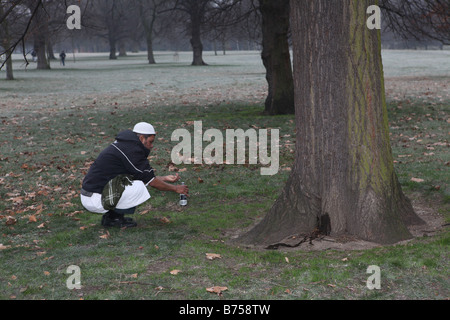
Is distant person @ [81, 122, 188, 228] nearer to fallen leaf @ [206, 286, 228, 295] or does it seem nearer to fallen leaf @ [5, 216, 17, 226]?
fallen leaf @ [5, 216, 17, 226]

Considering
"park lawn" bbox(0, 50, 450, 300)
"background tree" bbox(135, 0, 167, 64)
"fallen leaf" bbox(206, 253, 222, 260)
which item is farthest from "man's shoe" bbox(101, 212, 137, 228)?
"background tree" bbox(135, 0, 167, 64)

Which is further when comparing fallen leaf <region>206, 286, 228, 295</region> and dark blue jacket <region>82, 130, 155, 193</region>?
→ dark blue jacket <region>82, 130, 155, 193</region>

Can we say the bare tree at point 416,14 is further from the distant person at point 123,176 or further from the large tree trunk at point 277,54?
the distant person at point 123,176

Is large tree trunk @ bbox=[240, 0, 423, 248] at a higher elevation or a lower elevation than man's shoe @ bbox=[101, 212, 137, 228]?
higher

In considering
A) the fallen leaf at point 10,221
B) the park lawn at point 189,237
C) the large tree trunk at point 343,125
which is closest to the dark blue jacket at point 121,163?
the park lawn at point 189,237

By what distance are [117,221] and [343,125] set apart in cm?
301

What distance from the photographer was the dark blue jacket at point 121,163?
6.36m

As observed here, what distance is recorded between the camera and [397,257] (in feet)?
16.9

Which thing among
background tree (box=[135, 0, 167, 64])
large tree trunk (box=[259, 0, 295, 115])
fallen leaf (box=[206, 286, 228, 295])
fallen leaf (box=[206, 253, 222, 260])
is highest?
background tree (box=[135, 0, 167, 64])

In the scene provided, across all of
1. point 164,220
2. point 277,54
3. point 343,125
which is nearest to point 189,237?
point 164,220

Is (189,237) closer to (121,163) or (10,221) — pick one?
(121,163)

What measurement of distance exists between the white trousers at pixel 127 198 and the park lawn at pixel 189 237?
337 mm

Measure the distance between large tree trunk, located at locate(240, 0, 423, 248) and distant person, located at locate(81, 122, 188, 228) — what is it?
5.57 ft

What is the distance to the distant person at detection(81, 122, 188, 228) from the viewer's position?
636 cm
